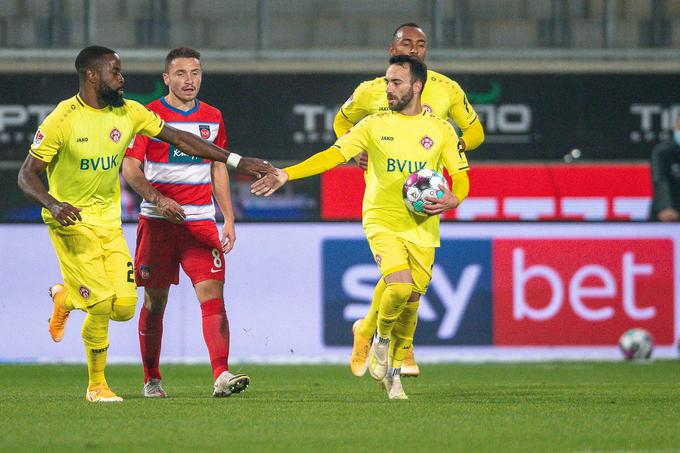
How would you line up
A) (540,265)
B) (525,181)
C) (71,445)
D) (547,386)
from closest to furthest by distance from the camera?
1. (71,445)
2. (547,386)
3. (540,265)
4. (525,181)

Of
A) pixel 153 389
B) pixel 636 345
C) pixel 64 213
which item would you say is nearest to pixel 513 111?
pixel 636 345

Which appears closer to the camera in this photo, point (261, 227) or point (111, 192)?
point (111, 192)

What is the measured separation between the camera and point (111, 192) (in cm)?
775

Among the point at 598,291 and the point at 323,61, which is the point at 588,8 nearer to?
the point at 323,61

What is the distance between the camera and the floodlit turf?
5777 mm

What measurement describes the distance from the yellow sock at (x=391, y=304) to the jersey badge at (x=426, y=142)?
82 centimetres

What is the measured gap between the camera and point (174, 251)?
830 cm

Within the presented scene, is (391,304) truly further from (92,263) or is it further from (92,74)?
(92,74)

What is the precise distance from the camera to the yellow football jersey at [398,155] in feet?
26.3

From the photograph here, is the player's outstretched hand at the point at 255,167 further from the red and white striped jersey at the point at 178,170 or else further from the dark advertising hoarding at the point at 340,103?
the dark advertising hoarding at the point at 340,103

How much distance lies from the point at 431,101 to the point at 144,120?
2.25 metres

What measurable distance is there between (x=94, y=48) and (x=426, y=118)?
1.90 metres

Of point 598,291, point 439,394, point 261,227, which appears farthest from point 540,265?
point 439,394

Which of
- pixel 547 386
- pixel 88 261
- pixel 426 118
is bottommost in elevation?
pixel 547 386
